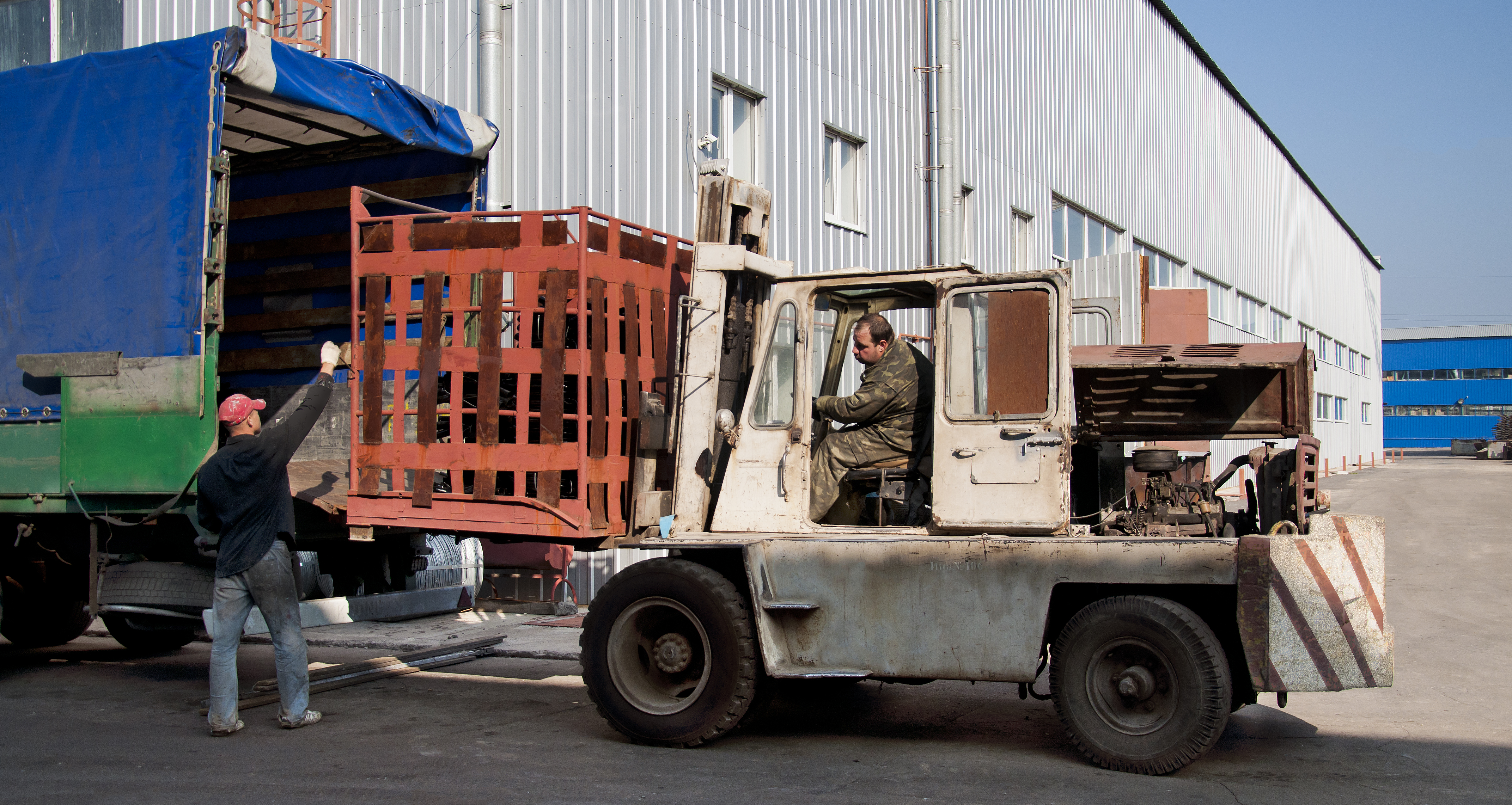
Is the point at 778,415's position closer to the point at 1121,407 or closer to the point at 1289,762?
the point at 1121,407

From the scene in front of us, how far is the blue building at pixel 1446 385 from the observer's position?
74.4 metres

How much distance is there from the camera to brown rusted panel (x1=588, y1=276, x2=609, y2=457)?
605cm

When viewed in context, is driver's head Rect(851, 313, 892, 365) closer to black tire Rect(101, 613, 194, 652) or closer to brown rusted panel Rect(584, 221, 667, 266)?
brown rusted panel Rect(584, 221, 667, 266)

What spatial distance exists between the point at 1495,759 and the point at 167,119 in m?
7.80

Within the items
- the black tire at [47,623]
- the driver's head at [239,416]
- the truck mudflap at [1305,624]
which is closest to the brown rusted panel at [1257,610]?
the truck mudflap at [1305,624]

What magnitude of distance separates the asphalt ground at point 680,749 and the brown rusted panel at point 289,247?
10.2 feet

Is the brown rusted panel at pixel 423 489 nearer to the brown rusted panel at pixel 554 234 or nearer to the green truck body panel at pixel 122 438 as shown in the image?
the green truck body panel at pixel 122 438

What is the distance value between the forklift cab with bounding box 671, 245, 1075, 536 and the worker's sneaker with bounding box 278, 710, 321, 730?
236cm

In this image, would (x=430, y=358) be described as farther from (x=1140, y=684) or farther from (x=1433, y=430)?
(x=1433, y=430)

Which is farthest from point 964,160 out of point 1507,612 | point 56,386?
point 56,386

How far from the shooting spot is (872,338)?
5.87 m

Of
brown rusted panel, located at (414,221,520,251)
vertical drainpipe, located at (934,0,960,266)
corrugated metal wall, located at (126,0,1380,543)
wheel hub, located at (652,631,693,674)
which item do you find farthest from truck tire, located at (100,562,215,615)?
vertical drainpipe, located at (934,0,960,266)

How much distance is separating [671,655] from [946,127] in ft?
35.2

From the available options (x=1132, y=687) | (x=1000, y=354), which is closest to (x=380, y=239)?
(x=1000, y=354)
